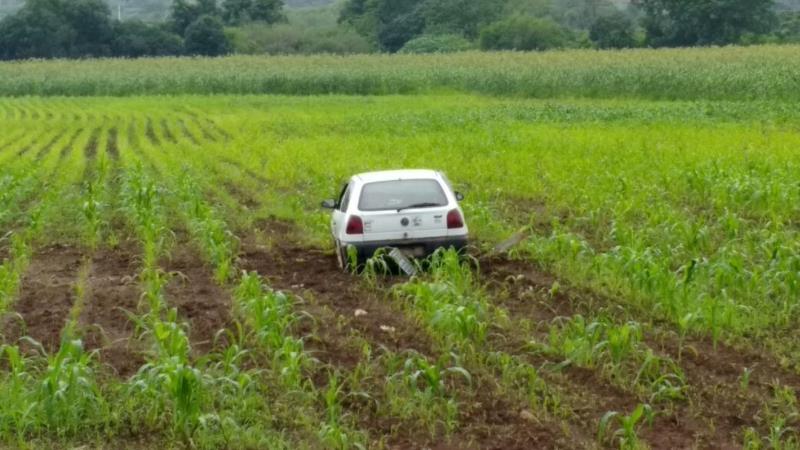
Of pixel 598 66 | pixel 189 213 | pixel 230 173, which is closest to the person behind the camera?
pixel 189 213

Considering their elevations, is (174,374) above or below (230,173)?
above

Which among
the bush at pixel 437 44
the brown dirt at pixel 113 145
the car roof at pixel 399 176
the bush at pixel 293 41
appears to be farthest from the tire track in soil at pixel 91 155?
the bush at pixel 293 41

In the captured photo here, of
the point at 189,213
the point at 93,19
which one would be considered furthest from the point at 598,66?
the point at 93,19

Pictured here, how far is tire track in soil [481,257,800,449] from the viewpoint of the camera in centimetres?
887

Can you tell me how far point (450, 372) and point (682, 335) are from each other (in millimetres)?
2364

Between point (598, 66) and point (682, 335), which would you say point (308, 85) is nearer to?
point (598, 66)

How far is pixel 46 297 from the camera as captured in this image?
539 inches

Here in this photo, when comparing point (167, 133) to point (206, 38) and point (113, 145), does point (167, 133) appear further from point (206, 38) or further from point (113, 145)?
point (206, 38)

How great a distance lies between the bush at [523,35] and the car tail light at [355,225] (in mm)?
72269

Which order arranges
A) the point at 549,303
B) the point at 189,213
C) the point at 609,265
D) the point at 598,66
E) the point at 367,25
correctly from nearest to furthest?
the point at 549,303, the point at 609,265, the point at 189,213, the point at 598,66, the point at 367,25

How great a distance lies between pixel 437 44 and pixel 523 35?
20.3 ft

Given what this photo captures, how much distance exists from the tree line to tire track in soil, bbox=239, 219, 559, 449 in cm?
6407

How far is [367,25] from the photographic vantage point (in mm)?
104562

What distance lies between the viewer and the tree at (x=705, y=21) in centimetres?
7881
